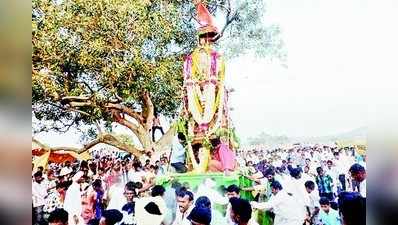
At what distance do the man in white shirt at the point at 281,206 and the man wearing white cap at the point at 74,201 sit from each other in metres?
0.60

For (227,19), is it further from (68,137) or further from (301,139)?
(68,137)

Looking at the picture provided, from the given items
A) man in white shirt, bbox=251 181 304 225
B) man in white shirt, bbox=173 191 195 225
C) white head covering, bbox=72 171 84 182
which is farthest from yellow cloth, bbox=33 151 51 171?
man in white shirt, bbox=251 181 304 225

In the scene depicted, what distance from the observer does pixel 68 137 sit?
5.58ft

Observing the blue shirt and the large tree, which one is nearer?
the large tree

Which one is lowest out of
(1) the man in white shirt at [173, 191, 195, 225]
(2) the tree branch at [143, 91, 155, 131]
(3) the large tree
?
(1) the man in white shirt at [173, 191, 195, 225]

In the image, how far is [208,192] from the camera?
5.81ft

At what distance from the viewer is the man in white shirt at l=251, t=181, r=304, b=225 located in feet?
5.89

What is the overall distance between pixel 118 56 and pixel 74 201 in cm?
51

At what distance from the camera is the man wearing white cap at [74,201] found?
1.71 meters

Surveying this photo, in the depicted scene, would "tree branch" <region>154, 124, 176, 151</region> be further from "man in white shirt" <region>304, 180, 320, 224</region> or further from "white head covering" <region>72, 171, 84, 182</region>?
"man in white shirt" <region>304, 180, 320, 224</region>

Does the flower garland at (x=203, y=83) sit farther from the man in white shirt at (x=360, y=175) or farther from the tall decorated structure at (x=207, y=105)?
the man in white shirt at (x=360, y=175)

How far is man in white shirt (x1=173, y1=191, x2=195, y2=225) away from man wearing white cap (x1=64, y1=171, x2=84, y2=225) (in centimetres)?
33
